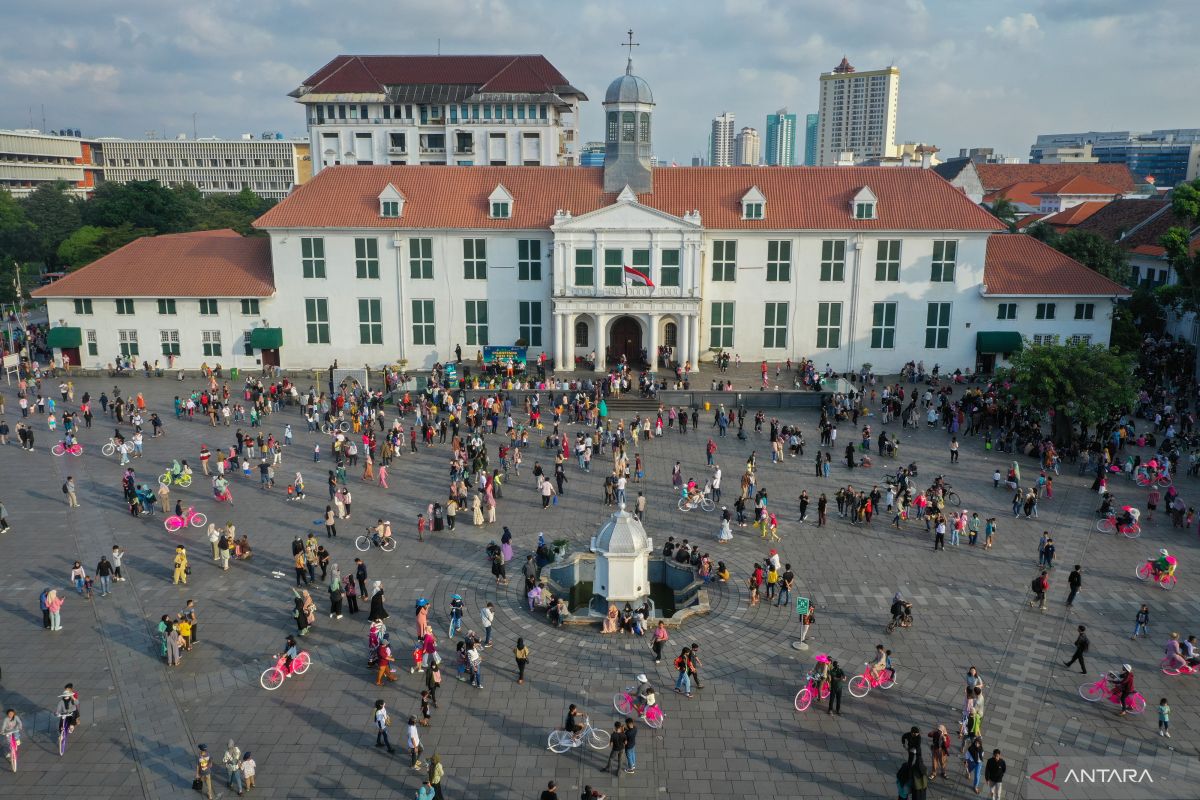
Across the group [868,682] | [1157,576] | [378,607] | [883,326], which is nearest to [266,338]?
[378,607]

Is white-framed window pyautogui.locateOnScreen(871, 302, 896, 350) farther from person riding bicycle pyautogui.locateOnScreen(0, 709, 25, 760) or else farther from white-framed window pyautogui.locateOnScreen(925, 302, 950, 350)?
person riding bicycle pyautogui.locateOnScreen(0, 709, 25, 760)

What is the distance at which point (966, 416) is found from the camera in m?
47.3

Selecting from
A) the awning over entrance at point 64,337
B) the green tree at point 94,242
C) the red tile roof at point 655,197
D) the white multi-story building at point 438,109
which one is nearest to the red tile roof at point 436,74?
the white multi-story building at point 438,109

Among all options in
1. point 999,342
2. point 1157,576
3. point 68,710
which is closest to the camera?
point 68,710

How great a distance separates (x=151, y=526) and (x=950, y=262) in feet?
151

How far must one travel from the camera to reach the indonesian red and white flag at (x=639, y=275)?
179 ft

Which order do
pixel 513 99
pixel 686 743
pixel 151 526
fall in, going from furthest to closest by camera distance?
pixel 513 99, pixel 151 526, pixel 686 743

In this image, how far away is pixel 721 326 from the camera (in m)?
57.9

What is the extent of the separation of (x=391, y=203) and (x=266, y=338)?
37.6 feet

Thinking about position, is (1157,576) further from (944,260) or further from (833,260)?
(833,260)

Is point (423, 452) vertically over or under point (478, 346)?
under

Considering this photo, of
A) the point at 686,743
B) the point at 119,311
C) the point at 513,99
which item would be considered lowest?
the point at 686,743

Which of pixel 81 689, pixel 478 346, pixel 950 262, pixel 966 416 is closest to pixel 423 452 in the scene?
pixel 478 346

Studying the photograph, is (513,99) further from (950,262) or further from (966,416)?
(966,416)
